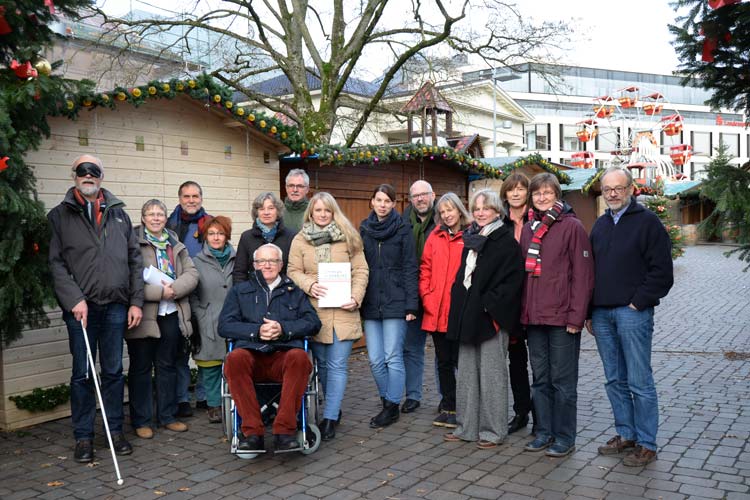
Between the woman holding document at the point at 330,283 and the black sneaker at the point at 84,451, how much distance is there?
1796 millimetres

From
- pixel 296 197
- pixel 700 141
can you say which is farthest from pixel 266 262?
pixel 700 141

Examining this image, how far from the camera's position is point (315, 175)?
9.03 meters

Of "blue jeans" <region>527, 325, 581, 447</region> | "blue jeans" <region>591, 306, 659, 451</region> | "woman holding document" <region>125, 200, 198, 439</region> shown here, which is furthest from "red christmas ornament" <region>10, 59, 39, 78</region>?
"blue jeans" <region>591, 306, 659, 451</region>

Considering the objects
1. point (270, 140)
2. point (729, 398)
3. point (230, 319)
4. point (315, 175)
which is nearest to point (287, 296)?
point (230, 319)

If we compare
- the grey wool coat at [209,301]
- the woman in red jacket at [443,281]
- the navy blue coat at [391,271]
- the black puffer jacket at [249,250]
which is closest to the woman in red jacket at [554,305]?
the woman in red jacket at [443,281]

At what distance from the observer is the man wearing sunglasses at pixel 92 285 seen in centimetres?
501

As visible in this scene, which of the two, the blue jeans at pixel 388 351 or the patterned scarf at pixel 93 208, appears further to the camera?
the blue jeans at pixel 388 351

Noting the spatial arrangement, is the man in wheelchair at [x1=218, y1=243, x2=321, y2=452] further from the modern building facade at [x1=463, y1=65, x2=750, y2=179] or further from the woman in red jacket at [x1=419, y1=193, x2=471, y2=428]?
the modern building facade at [x1=463, y1=65, x2=750, y2=179]

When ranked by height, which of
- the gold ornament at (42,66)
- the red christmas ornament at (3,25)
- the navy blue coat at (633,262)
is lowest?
the navy blue coat at (633,262)

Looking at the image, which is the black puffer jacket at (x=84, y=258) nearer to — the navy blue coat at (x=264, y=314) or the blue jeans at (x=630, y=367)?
the navy blue coat at (x=264, y=314)

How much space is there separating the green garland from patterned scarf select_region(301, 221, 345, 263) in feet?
9.29

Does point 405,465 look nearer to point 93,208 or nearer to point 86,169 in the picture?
point 93,208

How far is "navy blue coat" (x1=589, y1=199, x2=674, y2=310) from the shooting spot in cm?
466

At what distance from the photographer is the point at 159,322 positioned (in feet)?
19.1
